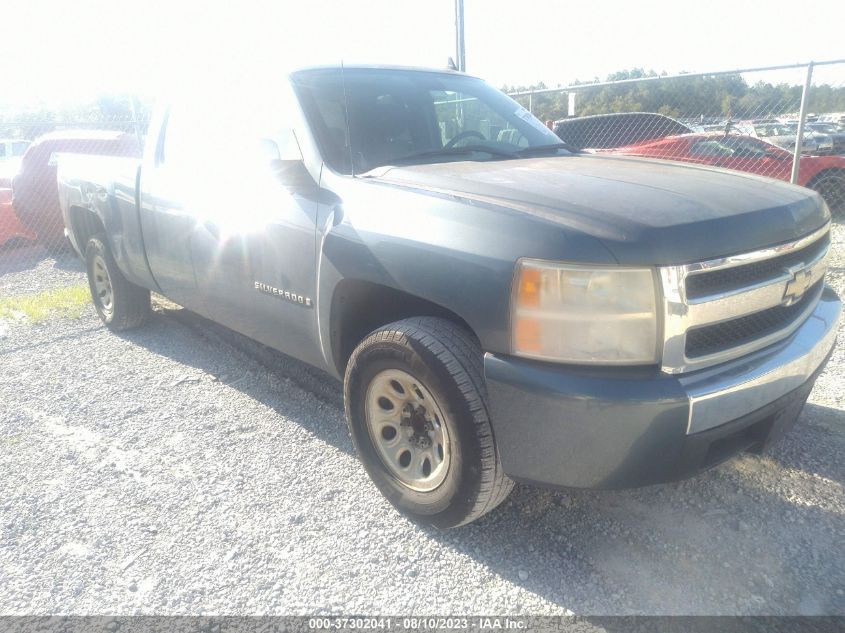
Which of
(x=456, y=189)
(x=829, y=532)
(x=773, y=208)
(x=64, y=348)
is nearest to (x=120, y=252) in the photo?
(x=64, y=348)

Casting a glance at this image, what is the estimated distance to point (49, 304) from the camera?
20.2 feet

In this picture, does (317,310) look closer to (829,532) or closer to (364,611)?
(364,611)

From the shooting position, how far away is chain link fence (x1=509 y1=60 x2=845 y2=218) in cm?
700

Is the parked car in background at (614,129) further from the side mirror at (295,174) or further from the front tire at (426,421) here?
the front tire at (426,421)

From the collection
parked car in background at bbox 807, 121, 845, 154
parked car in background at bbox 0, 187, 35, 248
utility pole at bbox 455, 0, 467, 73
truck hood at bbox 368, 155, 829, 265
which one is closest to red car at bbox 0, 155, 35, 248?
parked car in background at bbox 0, 187, 35, 248

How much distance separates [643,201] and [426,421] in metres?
1.11

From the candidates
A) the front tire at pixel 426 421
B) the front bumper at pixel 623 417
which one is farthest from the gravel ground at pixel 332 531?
the front bumper at pixel 623 417

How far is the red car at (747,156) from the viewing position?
823 centimetres

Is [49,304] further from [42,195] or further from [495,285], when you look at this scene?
[495,285]

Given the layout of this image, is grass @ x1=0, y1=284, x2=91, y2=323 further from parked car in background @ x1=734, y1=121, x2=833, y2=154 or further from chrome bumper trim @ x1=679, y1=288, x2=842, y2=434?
parked car in background @ x1=734, y1=121, x2=833, y2=154

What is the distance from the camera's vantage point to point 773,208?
7.49ft

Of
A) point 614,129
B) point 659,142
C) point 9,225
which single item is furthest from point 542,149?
point 9,225

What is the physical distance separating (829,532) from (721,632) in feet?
2.51

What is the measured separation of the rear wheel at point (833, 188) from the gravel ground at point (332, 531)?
6.27 m
